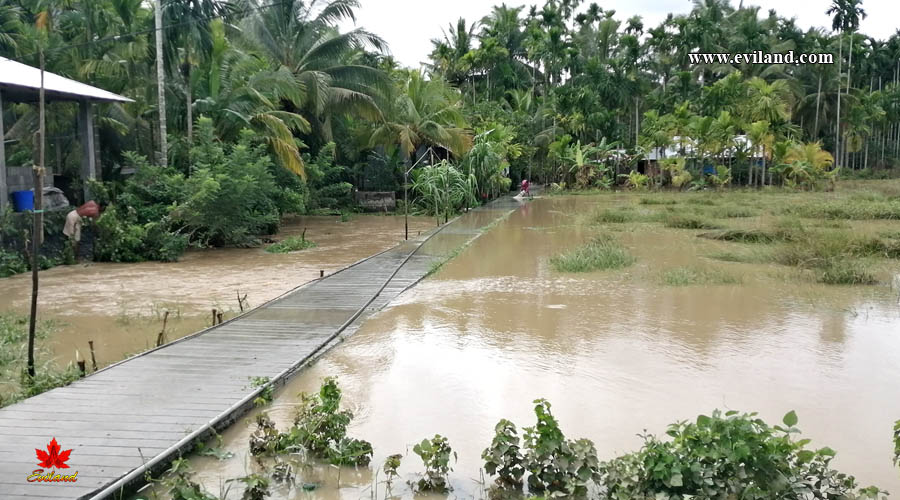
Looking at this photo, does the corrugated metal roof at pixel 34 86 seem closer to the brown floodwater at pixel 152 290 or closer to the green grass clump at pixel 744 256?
the brown floodwater at pixel 152 290

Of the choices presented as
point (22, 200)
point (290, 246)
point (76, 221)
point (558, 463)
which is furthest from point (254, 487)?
point (290, 246)

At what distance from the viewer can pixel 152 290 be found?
35.3ft

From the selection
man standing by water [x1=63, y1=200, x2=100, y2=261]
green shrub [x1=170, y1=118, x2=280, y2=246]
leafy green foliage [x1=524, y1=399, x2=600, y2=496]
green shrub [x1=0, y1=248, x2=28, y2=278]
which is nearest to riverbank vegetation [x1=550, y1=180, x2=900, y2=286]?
green shrub [x1=170, y1=118, x2=280, y2=246]

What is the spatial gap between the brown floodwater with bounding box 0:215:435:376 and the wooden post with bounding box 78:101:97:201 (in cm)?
219

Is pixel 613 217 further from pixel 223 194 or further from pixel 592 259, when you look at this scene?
pixel 223 194

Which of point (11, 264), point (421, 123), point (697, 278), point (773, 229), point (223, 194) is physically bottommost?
point (697, 278)

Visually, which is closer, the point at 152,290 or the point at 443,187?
the point at 152,290

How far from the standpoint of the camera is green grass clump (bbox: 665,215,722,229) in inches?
716

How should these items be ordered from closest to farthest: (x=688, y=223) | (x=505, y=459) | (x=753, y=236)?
1. (x=505, y=459)
2. (x=753, y=236)
3. (x=688, y=223)

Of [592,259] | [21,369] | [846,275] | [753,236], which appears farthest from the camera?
[753,236]

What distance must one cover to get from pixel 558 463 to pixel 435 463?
2.48ft

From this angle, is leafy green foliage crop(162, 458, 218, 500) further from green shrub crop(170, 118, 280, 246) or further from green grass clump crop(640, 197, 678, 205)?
green grass clump crop(640, 197, 678, 205)

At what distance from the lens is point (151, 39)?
15.9 meters

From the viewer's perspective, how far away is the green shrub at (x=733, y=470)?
12.5ft
